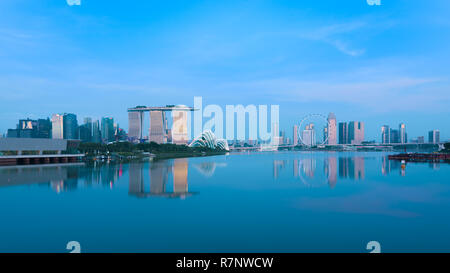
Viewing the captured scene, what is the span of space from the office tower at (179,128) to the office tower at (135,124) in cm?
1404

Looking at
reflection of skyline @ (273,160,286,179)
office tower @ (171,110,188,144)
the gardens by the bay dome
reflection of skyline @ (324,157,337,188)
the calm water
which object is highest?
office tower @ (171,110,188,144)

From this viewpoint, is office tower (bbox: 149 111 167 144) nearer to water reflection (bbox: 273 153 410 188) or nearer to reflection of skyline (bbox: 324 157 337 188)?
water reflection (bbox: 273 153 410 188)

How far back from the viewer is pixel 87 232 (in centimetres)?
980

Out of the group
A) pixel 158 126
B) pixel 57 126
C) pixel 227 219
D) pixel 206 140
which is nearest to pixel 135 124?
pixel 158 126

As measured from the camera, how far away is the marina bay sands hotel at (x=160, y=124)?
137 metres

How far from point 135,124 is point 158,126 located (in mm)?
13056

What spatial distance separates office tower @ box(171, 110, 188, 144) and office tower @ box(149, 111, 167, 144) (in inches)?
170

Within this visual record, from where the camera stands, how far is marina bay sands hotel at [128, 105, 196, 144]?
137 metres

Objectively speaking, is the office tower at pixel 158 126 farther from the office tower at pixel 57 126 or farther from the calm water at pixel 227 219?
the calm water at pixel 227 219

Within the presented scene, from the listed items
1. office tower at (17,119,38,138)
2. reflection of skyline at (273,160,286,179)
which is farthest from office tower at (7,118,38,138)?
reflection of skyline at (273,160,286,179)

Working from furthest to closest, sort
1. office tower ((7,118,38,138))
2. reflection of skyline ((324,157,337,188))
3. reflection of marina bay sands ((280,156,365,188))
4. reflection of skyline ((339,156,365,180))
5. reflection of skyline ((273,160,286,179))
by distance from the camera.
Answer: office tower ((7,118,38,138)) < reflection of skyline ((273,160,286,179)) < reflection of skyline ((339,156,365,180)) < reflection of marina bay sands ((280,156,365,188)) < reflection of skyline ((324,157,337,188))
